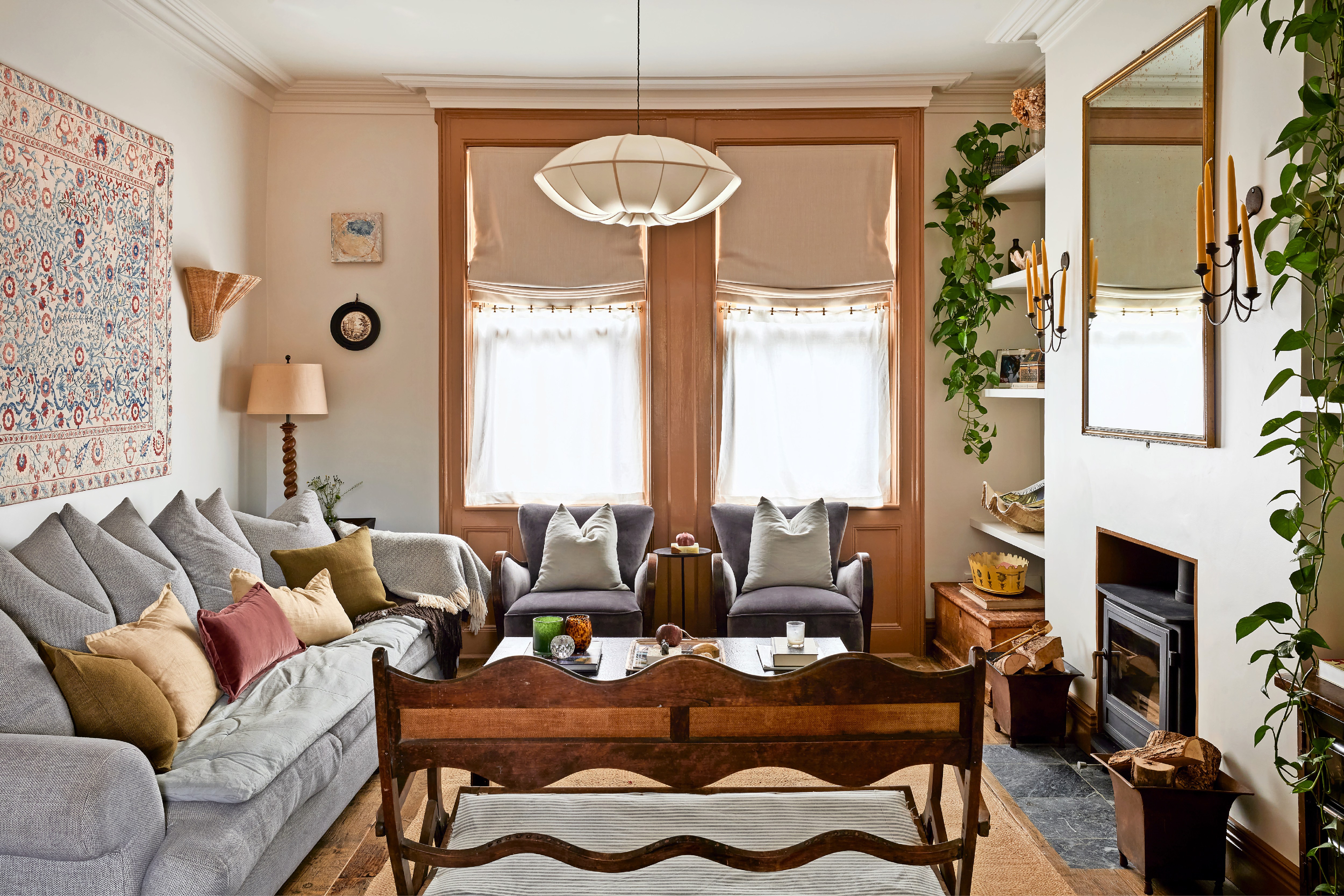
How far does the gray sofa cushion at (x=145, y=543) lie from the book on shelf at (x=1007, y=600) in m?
3.31

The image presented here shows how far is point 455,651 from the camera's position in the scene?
4074 millimetres

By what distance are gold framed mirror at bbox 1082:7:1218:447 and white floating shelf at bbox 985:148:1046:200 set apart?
2.18ft

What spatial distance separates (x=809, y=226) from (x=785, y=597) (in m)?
1.98

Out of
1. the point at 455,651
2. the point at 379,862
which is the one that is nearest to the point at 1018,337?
the point at 455,651

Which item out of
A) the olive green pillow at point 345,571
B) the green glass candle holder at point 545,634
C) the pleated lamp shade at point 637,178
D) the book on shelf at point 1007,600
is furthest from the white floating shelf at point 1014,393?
the olive green pillow at point 345,571

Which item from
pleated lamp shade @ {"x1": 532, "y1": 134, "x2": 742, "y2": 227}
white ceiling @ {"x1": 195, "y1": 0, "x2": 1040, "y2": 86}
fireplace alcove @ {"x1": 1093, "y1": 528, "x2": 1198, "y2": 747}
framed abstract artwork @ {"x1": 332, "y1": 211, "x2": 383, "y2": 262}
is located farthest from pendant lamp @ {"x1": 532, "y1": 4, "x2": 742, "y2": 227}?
fireplace alcove @ {"x1": 1093, "y1": 528, "x2": 1198, "y2": 747}

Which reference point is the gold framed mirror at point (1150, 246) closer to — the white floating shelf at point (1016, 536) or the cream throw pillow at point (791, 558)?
the white floating shelf at point (1016, 536)

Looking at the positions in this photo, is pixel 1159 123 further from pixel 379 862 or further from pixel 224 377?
pixel 224 377

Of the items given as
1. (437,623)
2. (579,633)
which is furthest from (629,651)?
(437,623)

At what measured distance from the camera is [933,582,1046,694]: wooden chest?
4012mm

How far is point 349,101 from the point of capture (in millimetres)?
4738

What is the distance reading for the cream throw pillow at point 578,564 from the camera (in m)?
4.36

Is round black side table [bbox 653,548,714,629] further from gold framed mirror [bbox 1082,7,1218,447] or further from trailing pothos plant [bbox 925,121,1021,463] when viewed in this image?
gold framed mirror [bbox 1082,7,1218,447]

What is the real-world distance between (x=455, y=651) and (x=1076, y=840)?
8.53 ft
